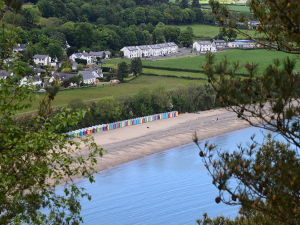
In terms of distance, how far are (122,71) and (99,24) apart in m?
29.5

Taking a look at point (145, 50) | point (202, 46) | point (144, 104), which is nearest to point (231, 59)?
point (202, 46)

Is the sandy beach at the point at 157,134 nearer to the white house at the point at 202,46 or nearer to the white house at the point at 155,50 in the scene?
the white house at the point at 155,50

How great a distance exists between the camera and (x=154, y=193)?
78.5 feet

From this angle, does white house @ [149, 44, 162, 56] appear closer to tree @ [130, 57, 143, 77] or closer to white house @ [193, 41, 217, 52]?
white house @ [193, 41, 217, 52]

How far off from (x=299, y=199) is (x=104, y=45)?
208 ft

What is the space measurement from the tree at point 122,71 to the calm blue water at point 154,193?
21791 millimetres

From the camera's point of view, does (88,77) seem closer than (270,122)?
No

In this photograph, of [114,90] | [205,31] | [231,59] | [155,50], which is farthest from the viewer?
[205,31]

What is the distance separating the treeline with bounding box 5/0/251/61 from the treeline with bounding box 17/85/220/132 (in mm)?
21840

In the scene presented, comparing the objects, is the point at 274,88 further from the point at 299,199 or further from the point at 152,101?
the point at 152,101

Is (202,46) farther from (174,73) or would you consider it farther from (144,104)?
(144,104)

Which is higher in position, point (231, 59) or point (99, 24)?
point (99, 24)

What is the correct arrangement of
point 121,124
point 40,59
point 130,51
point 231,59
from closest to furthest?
point 121,124, point 40,59, point 231,59, point 130,51

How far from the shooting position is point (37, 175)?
7.80m
